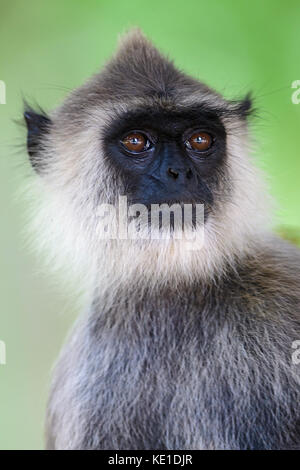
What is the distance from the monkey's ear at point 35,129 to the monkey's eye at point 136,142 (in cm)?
56

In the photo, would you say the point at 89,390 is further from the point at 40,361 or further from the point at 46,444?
the point at 40,361

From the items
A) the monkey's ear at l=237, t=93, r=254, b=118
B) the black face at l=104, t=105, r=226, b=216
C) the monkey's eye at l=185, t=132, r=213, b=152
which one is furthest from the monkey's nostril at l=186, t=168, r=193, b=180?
the monkey's ear at l=237, t=93, r=254, b=118

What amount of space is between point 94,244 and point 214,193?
2.01 feet

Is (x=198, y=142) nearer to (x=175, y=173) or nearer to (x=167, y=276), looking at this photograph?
(x=175, y=173)

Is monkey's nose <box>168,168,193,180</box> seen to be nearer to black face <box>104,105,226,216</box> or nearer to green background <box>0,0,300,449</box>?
black face <box>104,105,226,216</box>

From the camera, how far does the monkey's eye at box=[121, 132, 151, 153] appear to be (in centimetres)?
318

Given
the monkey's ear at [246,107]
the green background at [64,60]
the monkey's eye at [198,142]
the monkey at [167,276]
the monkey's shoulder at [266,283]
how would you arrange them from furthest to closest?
1. the green background at [64,60]
2. the monkey's ear at [246,107]
3. the monkey's eye at [198,142]
4. the monkey's shoulder at [266,283]
5. the monkey at [167,276]

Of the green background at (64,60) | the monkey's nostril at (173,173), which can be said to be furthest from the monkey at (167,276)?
the green background at (64,60)

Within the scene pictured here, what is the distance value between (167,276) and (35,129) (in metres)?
1.15

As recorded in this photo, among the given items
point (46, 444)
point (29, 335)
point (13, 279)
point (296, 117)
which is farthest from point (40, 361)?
point (296, 117)

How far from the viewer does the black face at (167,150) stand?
3.03 m

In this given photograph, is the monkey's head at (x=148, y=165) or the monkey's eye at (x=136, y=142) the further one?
the monkey's eye at (x=136, y=142)

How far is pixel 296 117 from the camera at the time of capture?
5.02m

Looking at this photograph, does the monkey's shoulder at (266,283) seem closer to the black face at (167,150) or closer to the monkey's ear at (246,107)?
the black face at (167,150)
